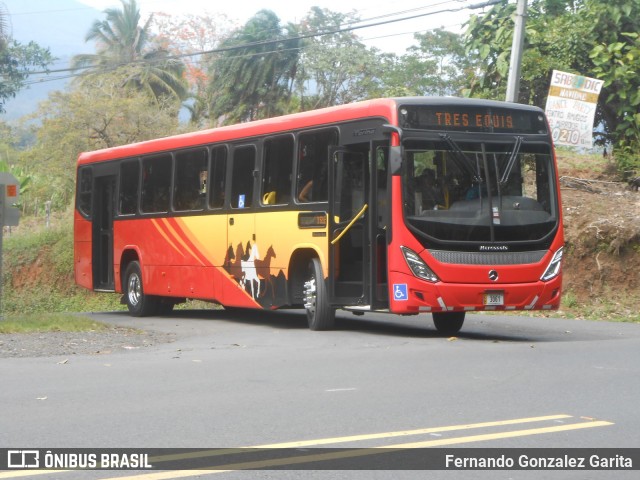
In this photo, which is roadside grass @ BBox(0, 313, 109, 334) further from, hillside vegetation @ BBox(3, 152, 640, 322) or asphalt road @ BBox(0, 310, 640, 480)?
hillside vegetation @ BBox(3, 152, 640, 322)

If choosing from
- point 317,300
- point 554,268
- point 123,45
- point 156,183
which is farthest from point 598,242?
point 123,45

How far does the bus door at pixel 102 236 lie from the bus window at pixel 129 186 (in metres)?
0.88

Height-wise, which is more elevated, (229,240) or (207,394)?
(229,240)

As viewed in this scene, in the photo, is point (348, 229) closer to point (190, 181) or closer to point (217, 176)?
point (217, 176)

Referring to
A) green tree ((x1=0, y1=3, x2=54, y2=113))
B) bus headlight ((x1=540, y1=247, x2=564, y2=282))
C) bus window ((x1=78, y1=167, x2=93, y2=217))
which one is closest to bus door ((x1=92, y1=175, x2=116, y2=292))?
bus window ((x1=78, y1=167, x2=93, y2=217))

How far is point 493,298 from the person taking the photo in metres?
14.8

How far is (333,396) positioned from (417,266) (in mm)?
5217

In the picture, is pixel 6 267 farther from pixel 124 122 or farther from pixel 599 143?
pixel 599 143

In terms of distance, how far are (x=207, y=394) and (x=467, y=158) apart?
6374 mm

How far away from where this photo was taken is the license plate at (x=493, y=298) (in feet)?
48.5

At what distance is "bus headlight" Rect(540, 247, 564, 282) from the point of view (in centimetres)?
1523

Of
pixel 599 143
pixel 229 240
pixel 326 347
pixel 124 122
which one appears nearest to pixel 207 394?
pixel 326 347

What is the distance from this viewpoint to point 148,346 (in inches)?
583

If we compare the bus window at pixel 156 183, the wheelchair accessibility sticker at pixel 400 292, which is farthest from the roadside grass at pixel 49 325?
the wheelchair accessibility sticker at pixel 400 292
